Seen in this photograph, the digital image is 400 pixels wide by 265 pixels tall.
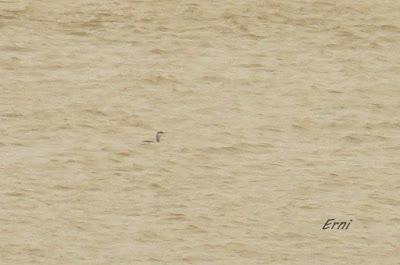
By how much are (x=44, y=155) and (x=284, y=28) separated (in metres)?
3.01

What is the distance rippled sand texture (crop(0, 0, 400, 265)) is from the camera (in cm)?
665

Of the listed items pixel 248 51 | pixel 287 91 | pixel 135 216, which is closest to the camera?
pixel 135 216

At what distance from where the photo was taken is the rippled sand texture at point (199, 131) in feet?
21.8

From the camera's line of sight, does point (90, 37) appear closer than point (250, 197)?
No

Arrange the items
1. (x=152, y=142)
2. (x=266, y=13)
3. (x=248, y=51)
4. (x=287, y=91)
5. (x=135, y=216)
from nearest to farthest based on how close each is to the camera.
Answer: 1. (x=135, y=216)
2. (x=152, y=142)
3. (x=287, y=91)
4. (x=248, y=51)
5. (x=266, y=13)

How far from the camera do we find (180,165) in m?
7.70

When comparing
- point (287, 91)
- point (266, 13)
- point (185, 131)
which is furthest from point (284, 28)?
point (185, 131)

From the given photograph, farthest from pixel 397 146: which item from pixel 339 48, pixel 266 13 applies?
pixel 266 13

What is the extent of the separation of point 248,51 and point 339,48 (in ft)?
2.35

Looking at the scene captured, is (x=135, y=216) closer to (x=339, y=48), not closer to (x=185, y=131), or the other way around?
(x=185, y=131)

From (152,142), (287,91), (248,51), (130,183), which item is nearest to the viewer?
(130,183)

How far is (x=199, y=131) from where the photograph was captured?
27.0 ft

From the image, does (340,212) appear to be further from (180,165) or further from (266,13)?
(266,13)

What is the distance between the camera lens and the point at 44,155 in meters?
7.74
